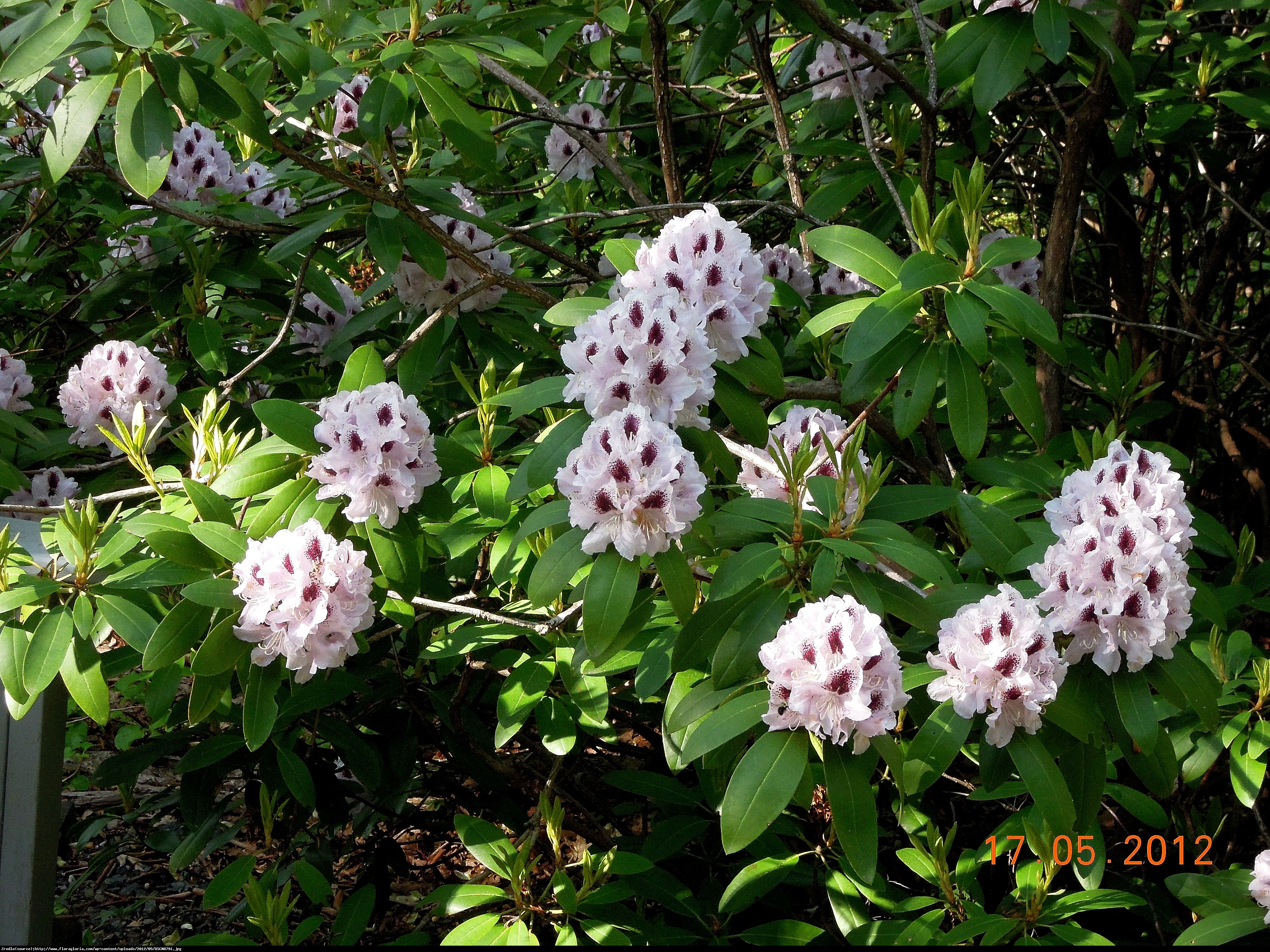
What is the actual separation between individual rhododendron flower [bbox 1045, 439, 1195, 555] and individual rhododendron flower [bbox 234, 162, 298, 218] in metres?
2.25

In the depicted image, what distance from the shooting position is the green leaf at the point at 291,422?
5.68 feet

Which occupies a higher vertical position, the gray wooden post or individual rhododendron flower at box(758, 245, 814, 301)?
individual rhododendron flower at box(758, 245, 814, 301)

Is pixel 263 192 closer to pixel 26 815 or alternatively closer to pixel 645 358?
pixel 26 815

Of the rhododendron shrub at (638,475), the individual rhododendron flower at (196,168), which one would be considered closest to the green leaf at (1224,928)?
the rhododendron shrub at (638,475)

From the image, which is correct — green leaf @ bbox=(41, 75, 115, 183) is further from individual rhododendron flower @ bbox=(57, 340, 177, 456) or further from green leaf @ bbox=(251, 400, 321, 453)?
individual rhododendron flower @ bbox=(57, 340, 177, 456)

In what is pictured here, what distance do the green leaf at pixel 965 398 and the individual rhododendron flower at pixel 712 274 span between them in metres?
0.34

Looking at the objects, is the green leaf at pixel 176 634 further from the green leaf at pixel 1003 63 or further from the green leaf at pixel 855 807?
the green leaf at pixel 1003 63

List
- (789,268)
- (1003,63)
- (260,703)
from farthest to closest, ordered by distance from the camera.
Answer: (789,268) < (1003,63) < (260,703)

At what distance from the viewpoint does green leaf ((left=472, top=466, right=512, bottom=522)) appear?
201cm

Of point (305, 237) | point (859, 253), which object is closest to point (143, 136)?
point (305, 237)

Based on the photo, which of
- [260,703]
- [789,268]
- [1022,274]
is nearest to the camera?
[260,703]

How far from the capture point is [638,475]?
4.64ft

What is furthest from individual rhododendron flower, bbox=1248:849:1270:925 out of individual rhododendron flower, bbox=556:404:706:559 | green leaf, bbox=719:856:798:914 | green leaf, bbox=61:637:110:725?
green leaf, bbox=61:637:110:725

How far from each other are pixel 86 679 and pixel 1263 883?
2.08 metres
